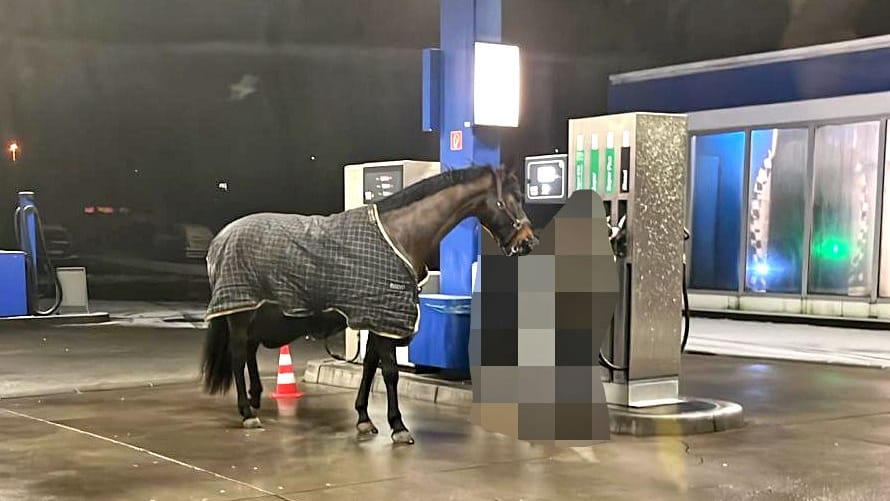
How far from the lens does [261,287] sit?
20.0 feet

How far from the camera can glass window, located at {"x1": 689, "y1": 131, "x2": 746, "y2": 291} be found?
14.9 metres

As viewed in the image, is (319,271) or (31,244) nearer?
(319,271)

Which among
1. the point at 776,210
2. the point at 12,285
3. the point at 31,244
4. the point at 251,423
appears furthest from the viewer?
the point at 776,210

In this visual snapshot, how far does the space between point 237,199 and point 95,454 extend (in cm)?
1273

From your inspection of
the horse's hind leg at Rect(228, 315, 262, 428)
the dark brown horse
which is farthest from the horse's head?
the horse's hind leg at Rect(228, 315, 262, 428)

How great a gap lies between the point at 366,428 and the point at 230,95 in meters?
13.0

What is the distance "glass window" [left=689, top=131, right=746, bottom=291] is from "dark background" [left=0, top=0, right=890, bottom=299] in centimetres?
195

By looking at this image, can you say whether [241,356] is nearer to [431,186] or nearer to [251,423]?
[251,423]

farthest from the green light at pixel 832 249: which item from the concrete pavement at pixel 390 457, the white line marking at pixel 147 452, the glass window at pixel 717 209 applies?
the white line marking at pixel 147 452

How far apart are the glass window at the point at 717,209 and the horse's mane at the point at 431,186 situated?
9715 mm

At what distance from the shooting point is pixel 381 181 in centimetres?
782

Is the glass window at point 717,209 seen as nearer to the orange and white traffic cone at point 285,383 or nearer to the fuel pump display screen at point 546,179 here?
the fuel pump display screen at point 546,179

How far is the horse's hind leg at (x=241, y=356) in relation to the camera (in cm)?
620

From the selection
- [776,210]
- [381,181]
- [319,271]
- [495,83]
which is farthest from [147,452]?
[776,210]
